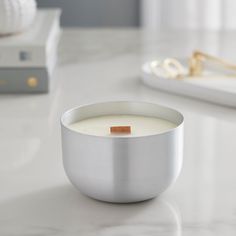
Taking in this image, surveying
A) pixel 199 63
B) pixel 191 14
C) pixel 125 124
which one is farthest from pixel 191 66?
pixel 191 14

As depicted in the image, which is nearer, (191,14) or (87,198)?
(87,198)

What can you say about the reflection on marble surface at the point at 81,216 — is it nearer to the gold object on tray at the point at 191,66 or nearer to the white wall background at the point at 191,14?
the gold object on tray at the point at 191,66

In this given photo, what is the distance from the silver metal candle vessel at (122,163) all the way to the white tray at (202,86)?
391 millimetres

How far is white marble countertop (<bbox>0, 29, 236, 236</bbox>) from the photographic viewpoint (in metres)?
0.71

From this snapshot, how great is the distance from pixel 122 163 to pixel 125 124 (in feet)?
0.25

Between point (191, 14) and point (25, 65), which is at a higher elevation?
point (25, 65)

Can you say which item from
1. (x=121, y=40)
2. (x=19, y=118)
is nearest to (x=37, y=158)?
(x=19, y=118)

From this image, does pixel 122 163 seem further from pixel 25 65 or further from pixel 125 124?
pixel 25 65

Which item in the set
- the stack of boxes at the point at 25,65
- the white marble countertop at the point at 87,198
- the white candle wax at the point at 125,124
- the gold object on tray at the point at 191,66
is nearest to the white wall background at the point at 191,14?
the white marble countertop at the point at 87,198

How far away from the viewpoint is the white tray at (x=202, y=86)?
1.12m

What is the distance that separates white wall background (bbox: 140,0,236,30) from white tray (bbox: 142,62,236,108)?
1.23 meters

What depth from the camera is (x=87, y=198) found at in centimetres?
76

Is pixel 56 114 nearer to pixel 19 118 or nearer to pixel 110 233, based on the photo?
pixel 19 118

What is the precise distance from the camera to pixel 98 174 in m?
0.71
